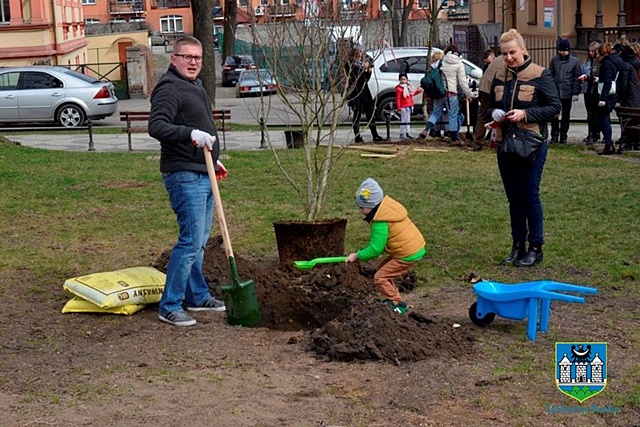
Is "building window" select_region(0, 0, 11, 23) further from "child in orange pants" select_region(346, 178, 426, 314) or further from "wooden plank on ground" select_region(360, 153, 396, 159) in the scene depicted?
"child in orange pants" select_region(346, 178, 426, 314)

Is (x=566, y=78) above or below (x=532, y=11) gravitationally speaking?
below

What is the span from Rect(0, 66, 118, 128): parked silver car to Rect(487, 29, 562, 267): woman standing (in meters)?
16.6

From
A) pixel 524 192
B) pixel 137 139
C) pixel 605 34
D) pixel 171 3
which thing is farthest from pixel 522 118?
pixel 171 3

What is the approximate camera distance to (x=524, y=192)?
826cm

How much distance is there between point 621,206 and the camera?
10.8 metres

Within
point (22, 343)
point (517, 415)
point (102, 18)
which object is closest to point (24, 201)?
point (22, 343)

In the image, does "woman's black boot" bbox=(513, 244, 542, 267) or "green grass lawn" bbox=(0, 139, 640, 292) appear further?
"green grass lawn" bbox=(0, 139, 640, 292)

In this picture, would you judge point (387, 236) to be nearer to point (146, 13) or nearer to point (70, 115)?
point (70, 115)

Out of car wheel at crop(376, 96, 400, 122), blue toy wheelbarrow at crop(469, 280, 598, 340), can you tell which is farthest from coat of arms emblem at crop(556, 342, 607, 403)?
car wheel at crop(376, 96, 400, 122)

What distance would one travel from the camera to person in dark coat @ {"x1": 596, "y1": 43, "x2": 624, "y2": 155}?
1544 centimetres

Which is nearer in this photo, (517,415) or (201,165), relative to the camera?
(517,415)

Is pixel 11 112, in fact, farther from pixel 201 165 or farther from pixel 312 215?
pixel 201 165

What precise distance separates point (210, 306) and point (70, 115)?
684 inches

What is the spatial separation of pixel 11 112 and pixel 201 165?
719 inches
